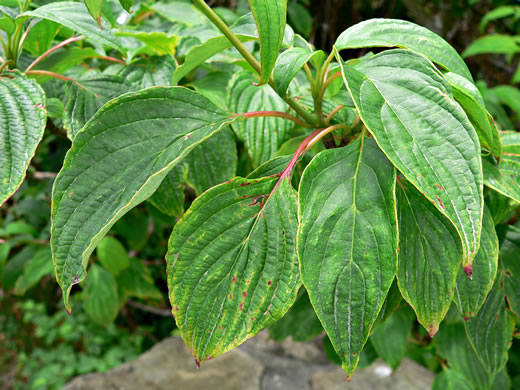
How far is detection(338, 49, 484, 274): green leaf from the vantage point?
1.17 feet

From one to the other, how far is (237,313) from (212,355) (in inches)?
2.0

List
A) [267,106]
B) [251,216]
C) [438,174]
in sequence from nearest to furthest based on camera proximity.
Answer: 1. [438,174]
2. [251,216]
3. [267,106]

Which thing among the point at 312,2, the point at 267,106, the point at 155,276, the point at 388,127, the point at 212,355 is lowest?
the point at 155,276

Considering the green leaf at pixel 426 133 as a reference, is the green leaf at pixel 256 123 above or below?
below

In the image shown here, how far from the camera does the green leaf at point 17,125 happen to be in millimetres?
472

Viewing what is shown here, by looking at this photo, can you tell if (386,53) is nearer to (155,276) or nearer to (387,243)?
(387,243)

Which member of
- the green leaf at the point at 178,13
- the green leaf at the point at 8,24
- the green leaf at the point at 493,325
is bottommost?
the green leaf at the point at 493,325

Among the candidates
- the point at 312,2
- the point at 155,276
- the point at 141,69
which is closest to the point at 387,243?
the point at 141,69

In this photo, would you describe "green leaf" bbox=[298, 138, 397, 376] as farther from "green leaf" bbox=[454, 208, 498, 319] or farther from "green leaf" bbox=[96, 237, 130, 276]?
"green leaf" bbox=[96, 237, 130, 276]

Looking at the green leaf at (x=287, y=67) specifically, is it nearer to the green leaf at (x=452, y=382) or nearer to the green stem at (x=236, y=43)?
the green stem at (x=236, y=43)

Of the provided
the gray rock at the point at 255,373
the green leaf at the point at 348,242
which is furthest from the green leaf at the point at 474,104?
the gray rock at the point at 255,373

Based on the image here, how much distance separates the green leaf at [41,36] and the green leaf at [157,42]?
99 millimetres

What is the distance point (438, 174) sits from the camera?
37 centimetres

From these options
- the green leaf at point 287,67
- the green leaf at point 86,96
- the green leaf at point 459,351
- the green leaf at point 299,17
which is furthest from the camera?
the green leaf at point 299,17
